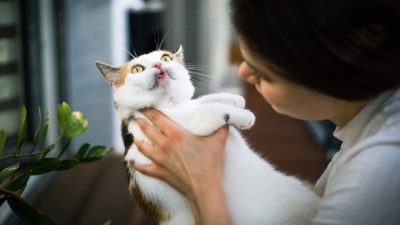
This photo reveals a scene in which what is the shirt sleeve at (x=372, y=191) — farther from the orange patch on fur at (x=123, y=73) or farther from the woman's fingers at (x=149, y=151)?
the orange patch on fur at (x=123, y=73)

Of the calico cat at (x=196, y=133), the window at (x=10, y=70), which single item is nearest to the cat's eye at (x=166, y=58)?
the calico cat at (x=196, y=133)

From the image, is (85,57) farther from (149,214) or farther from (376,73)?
(376,73)

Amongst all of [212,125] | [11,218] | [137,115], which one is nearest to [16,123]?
[11,218]

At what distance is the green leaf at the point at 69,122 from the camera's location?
0.78 m

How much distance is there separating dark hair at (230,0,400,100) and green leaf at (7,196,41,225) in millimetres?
436

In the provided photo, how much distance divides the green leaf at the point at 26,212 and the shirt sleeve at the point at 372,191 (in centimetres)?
47

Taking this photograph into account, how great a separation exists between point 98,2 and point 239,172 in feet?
5.51

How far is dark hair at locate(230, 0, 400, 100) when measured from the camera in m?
0.58

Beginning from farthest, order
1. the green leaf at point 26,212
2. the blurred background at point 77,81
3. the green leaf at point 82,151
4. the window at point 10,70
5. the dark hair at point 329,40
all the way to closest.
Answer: the window at point 10,70 < the blurred background at point 77,81 < the green leaf at point 82,151 < the green leaf at point 26,212 < the dark hair at point 329,40

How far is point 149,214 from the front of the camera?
866 millimetres

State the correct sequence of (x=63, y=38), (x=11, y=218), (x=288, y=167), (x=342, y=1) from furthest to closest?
1. (x=288, y=167)
2. (x=63, y=38)
3. (x=11, y=218)
4. (x=342, y=1)

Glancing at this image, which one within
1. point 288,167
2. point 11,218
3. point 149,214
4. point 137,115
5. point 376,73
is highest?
point 376,73

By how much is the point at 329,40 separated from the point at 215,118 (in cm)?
30

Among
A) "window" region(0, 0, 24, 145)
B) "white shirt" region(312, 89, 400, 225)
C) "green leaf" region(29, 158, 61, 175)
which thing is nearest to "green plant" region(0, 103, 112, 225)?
"green leaf" region(29, 158, 61, 175)
